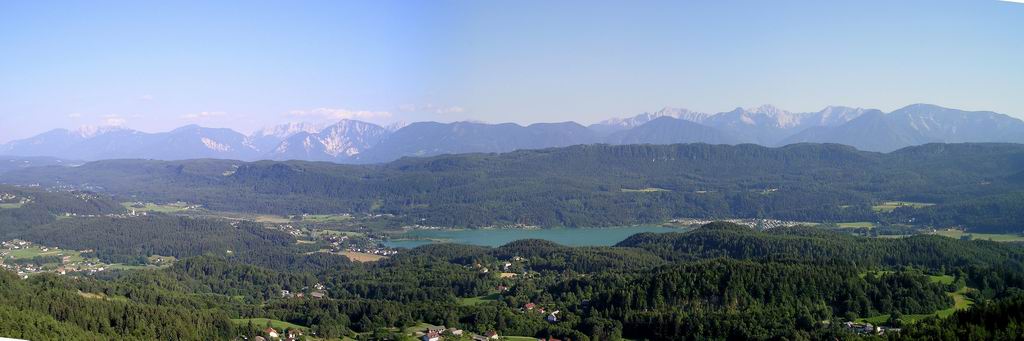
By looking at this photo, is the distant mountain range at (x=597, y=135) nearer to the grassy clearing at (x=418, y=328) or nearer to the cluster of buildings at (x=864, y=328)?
the cluster of buildings at (x=864, y=328)

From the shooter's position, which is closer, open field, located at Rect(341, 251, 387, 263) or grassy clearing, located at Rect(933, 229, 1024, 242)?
grassy clearing, located at Rect(933, 229, 1024, 242)

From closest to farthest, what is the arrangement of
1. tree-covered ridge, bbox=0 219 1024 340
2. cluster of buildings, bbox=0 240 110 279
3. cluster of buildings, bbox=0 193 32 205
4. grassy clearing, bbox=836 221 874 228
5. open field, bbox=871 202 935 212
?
tree-covered ridge, bbox=0 219 1024 340, cluster of buildings, bbox=0 240 110 279, grassy clearing, bbox=836 221 874 228, open field, bbox=871 202 935 212, cluster of buildings, bbox=0 193 32 205

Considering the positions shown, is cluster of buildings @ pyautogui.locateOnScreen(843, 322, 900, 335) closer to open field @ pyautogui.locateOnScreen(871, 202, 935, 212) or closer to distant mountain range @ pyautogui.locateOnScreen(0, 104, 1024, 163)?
open field @ pyautogui.locateOnScreen(871, 202, 935, 212)

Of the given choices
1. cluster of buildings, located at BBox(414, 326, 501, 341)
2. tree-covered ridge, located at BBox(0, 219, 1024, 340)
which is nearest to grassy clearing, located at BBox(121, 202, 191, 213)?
tree-covered ridge, located at BBox(0, 219, 1024, 340)

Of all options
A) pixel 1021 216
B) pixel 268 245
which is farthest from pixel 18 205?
pixel 1021 216

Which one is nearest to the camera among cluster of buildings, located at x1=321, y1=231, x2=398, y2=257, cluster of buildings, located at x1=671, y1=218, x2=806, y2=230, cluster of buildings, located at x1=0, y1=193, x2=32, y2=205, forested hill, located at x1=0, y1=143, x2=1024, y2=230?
cluster of buildings, located at x1=321, y1=231, x2=398, y2=257

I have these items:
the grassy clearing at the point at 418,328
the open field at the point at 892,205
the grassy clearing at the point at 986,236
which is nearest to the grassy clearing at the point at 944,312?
the grassy clearing at the point at 418,328
